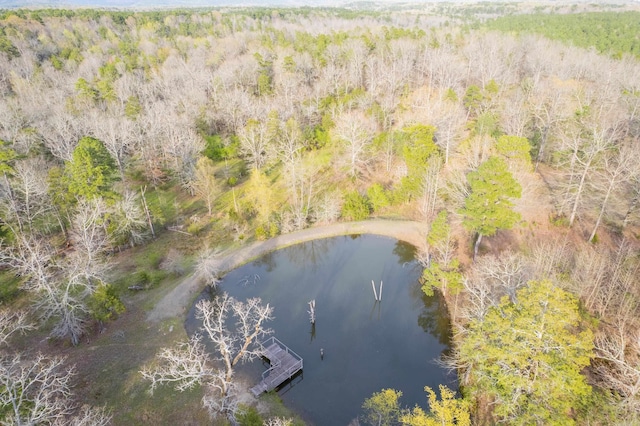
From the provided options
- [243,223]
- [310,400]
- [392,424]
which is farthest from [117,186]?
[392,424]

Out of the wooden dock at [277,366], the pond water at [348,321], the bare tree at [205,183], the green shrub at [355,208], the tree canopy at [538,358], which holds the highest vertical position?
the tree canopy at [538,358]

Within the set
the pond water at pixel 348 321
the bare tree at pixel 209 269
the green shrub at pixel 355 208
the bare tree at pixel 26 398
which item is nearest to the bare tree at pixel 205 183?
the bare tree at pixel 209 269

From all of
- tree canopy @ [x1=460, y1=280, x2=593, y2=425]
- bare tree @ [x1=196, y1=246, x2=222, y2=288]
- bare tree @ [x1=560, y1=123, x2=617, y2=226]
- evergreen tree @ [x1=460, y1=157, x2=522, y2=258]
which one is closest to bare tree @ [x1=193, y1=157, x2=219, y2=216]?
bare tree @ [x1=196, y1=246, x2=222, y2=288]

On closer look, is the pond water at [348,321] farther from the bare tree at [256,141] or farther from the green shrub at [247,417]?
the bare tree at [256,141]

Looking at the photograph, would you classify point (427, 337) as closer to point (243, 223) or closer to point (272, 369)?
point (272, 369)

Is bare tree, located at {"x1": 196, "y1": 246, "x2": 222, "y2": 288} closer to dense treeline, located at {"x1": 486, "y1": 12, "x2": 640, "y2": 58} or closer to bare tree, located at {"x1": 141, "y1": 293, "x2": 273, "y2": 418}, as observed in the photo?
bare tree, located at {"x1": 141, "y1": 293, "x2": 273, "y2": 418}
